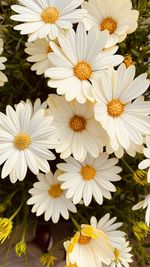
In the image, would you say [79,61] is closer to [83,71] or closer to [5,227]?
[83,71]

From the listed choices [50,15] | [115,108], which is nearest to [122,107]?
[115,108]

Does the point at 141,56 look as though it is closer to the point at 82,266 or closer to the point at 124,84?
the point at 124,84

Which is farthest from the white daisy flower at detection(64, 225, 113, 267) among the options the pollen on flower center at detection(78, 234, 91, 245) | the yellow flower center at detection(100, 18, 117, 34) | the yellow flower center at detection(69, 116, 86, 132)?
the yellow flower center at detection(100, 18, 117, 34)

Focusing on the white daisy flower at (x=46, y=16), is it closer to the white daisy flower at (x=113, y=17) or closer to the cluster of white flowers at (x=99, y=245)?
the white daisy flower at (x=113, y=17)

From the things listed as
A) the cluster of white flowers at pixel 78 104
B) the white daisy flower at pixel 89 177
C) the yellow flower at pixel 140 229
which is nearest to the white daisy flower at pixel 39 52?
the cluster of white flowers at pixel 78 104

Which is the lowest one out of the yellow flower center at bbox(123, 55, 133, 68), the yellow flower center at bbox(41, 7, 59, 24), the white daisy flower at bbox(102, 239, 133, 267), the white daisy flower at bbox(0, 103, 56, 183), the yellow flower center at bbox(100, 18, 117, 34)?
the white daisy flower at bbox(102, 239, 133, 267)

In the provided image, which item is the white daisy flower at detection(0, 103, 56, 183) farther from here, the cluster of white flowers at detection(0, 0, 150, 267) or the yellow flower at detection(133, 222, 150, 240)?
the yellow flower at detection(133, 222, 150, 240)

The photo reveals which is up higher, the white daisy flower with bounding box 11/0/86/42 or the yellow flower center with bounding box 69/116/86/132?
the white daisy flower with bounding box 11/0/86/42

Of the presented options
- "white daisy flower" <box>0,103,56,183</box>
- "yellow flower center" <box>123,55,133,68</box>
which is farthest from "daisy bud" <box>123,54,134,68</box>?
"white daisy flower" <box>0,103,56,183</box>
